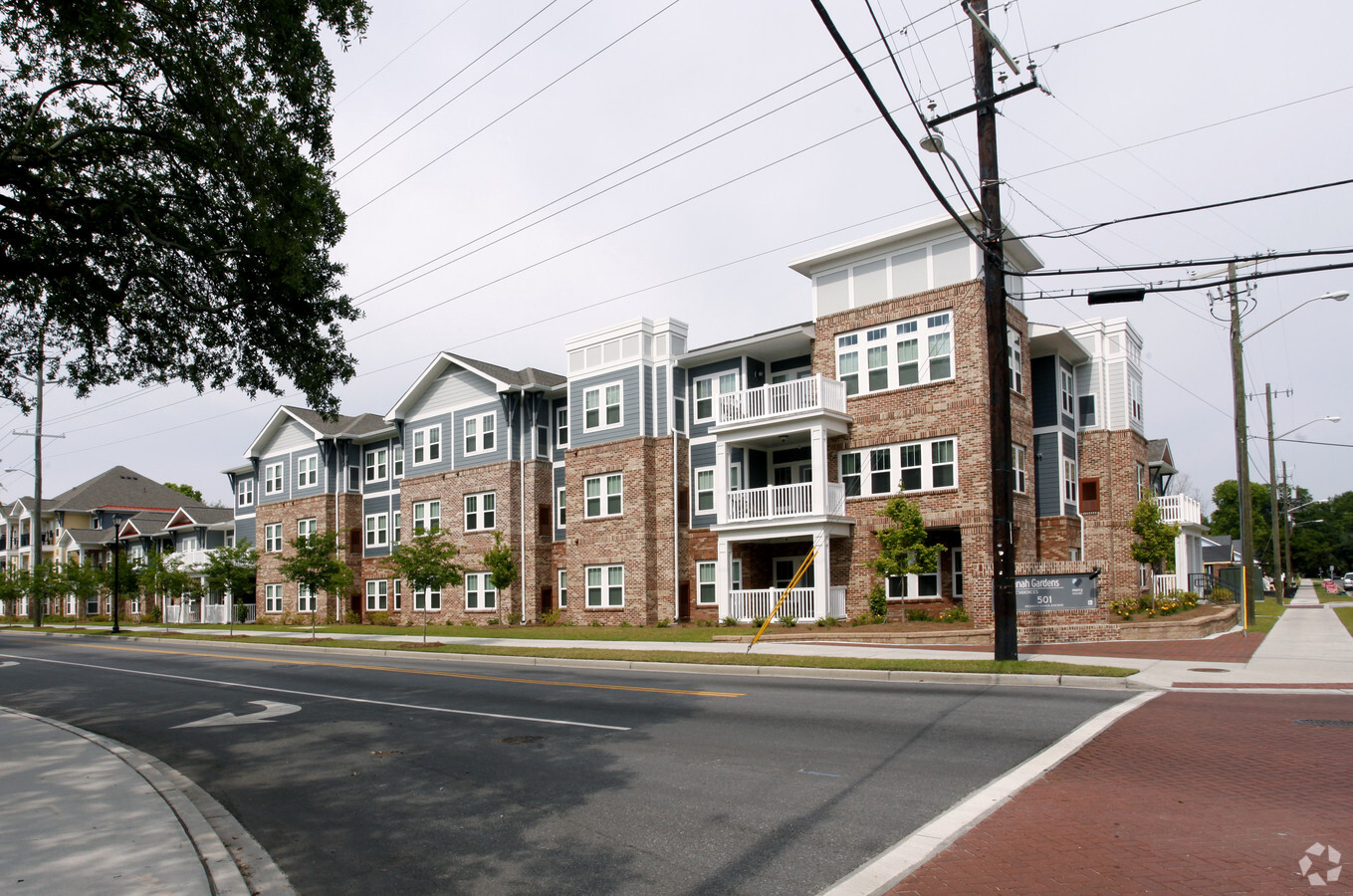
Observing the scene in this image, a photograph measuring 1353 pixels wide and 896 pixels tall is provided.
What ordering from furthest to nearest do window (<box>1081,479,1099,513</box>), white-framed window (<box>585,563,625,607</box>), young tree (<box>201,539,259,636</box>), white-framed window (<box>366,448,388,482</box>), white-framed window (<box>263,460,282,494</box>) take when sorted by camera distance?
white-framed window (<box>263,460,282,494</box>) → white-framed window (<box>366,448,388,482</box>) → young tree (<box>201,539,259,636</box>) → white-framed window (<box>585,563,625,607</box>) → window (<box>1081,479,1099,513</box>)

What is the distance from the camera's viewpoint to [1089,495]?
30938 millimetres

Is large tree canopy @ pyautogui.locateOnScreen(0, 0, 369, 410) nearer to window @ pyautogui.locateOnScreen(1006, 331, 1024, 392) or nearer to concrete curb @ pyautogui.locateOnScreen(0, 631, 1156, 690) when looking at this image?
concrete curb @ pyautogui.locateOnScreen(0, 631, 1156, 690)

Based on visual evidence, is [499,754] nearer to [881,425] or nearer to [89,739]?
[89,739]

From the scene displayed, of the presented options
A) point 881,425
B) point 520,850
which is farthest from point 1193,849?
point 881,425

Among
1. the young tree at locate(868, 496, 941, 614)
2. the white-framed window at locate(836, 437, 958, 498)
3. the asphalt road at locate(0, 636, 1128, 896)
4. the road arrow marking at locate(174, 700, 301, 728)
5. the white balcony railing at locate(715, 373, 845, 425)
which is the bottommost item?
the road arrow marking at locate(174, 700, 301, 728)

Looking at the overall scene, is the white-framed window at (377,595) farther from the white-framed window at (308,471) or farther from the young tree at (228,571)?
the white-framed window at (308,471)

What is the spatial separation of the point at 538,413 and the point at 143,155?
26.1 m

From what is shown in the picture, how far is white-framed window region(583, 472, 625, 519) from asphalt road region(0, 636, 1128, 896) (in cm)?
1639

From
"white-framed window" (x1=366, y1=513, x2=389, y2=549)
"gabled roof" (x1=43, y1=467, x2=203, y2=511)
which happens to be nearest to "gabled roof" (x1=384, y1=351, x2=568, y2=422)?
"white-framed window" (x1=366, y1=513, x2=389, y2=549)

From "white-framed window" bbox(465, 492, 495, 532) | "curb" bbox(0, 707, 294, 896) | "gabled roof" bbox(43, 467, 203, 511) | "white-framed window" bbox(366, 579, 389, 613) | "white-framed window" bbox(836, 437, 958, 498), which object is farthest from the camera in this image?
"gabled roof" bbox(43, 467, 203, 511)

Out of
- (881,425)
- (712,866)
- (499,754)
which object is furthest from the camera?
(881,425)

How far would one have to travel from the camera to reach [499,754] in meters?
9.71

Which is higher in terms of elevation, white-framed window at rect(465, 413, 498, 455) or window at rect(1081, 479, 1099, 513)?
white-framed window at rect(465, 413, 498, 455)

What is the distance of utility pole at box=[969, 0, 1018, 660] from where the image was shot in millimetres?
16125
